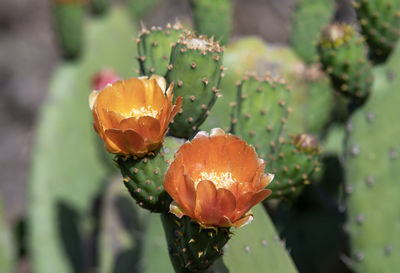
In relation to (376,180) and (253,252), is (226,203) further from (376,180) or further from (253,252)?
(376,180)

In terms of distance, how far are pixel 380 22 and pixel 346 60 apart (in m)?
0.20

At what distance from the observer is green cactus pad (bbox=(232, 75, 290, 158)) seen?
158 cm

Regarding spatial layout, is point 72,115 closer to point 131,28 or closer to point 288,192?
point 131,28

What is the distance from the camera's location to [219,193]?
0.92 meters

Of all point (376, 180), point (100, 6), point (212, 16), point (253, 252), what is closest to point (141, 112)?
point (253, 252)

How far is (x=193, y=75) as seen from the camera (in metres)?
1.16

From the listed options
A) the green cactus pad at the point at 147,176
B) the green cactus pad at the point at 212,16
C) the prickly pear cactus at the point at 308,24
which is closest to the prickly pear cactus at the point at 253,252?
the green cactus pad at the point at 147,176

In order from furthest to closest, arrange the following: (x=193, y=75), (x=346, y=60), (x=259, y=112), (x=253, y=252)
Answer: (x=346, y=60), (x=259, y=112), (x=253, y=252), (x=193, y=75)

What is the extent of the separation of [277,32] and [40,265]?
13.0 feet

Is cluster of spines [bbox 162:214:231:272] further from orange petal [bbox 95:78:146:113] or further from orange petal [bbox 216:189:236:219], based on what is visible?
orange petal [bbox 95:78:146:113]

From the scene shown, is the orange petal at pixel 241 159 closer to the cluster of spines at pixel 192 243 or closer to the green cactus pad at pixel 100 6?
the cluster of spines at pixel 192 243

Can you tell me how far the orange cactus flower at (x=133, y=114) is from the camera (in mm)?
992

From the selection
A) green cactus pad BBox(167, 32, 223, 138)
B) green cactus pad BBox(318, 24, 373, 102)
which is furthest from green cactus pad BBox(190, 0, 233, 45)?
green cactus pad BBox(167, 32, 223, 138)

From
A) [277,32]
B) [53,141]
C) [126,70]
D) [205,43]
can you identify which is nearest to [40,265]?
[53,141]
